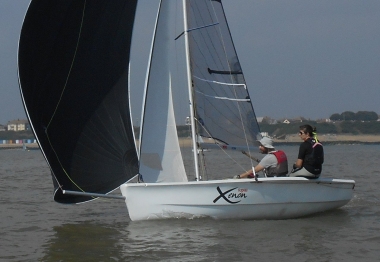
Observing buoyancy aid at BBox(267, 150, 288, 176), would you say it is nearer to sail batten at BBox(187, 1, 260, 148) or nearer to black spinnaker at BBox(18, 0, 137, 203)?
sail batten at BBox(187, 1, 260, 148)

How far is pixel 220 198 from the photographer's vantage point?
9750 millimetres

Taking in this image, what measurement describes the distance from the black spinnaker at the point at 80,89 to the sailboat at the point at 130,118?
15 millimetres

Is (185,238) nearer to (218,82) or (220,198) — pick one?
(220,198)

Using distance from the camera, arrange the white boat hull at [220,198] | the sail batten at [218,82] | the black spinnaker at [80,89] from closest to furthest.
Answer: the black spinnaker at [80,89]
the white boat hull at [220,198]
the sail batten at [218,82]

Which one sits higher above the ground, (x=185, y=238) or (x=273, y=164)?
(x=273, y=164)

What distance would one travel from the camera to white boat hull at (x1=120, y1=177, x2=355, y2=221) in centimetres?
963

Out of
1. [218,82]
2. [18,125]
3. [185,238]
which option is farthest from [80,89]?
[18,125]

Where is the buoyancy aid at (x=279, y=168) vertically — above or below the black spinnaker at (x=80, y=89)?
below

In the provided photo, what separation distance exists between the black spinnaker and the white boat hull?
79 cm

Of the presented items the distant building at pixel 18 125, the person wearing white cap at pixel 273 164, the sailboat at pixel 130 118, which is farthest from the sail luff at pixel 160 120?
the distant building at pixel 18 125

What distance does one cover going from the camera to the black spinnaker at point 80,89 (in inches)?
371

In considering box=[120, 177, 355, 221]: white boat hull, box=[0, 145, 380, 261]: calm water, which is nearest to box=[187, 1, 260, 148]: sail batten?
box=[120, 177, 355, 221]: white boat hull

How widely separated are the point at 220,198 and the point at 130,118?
1982 millimetres

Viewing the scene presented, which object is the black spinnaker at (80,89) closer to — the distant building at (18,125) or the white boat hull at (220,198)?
the white boat hull at (220,198)
